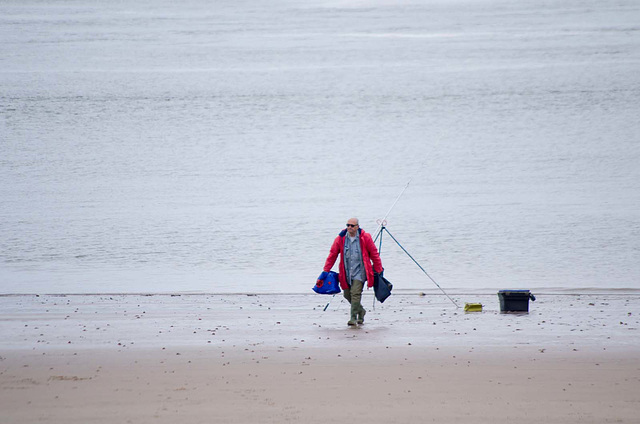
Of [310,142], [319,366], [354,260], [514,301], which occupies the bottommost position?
[319,366]

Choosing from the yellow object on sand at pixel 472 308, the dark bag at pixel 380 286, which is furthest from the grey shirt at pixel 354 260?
the yellow object on sand at pixel 472 308

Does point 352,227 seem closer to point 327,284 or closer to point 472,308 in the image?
point 327,284

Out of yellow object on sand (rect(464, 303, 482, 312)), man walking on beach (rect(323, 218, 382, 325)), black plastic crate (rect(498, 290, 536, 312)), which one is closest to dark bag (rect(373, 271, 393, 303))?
man walking on beach (rect(323, 218, 382, 325))

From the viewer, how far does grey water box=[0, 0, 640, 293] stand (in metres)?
18.4

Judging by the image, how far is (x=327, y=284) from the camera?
9.09 metres

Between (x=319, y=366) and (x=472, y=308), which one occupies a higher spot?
(x=472, y=308)

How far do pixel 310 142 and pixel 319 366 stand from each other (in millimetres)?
29254

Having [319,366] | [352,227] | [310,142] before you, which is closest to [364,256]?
[352,227]

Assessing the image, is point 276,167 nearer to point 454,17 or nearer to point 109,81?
point 109,81

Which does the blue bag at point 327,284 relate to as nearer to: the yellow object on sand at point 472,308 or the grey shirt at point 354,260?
the grey shirt at point 354,260

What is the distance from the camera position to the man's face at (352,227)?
350 inches

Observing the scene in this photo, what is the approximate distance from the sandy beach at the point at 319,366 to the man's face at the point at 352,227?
974 millimetres

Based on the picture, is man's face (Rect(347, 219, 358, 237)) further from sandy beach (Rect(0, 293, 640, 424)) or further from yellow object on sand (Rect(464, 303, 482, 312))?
yellow object on sand (Rect(464, 303, 482, 312))

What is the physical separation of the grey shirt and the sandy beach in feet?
1.75
